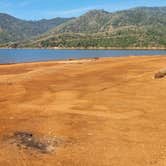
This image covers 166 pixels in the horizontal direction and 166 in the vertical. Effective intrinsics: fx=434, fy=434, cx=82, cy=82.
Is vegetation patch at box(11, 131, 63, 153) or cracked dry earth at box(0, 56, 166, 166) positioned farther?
vegetation patch at box(11, 131, 63, 153)

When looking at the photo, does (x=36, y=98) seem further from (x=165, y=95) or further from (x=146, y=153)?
(x=146, y=153)

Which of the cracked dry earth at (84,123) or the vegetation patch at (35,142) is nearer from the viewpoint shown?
the cracked dry earth at (84,123)

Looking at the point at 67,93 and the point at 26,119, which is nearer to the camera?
the point at 26,119

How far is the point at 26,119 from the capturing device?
55.3 ft

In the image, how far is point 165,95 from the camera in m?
21.7

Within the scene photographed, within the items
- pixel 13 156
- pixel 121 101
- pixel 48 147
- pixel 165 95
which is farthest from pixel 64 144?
pixel 165 95

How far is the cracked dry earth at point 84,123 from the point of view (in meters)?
12.3

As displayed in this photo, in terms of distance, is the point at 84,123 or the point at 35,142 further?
the point at 84,123

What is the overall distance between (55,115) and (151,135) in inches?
180

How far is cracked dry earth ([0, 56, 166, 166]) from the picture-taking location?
12.3m

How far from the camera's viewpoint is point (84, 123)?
16.1 m

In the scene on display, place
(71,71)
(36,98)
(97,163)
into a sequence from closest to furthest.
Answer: (97,163) < (36,98) < (71,71)

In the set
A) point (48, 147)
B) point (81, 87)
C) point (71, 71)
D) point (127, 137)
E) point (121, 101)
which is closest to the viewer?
point (48, 147)

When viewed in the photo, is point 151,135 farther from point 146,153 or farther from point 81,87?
point 81,87
